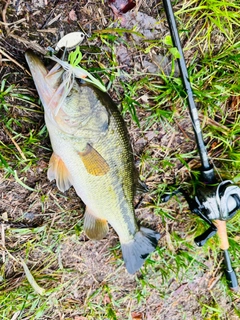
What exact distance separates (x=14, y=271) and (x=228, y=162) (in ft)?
5.19

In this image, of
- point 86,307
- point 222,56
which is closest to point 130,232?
point 86,307

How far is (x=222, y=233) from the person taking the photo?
2.55m

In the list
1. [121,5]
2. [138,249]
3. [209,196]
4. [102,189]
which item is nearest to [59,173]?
[102,189]

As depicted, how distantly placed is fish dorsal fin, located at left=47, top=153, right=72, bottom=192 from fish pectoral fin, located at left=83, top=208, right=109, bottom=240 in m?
0.23

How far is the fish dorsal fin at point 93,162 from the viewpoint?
2.03m

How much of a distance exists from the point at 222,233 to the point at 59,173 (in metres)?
1.13

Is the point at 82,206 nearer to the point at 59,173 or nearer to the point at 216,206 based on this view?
the point at 59,173

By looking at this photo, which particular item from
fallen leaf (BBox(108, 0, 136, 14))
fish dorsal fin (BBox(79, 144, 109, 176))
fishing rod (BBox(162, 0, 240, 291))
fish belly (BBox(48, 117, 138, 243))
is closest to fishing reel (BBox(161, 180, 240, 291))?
fishing rod (BBox(162, 0, 240, 291))

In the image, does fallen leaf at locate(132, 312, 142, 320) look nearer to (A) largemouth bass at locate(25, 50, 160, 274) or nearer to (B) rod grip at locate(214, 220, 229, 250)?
(A) largemouth bass at locate(25, 50, 160, 274)

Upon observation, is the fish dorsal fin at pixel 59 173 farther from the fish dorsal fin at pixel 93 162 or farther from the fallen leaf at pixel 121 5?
the fallen leaf at pixel 121 5

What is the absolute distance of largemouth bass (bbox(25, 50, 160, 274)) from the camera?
1931mm

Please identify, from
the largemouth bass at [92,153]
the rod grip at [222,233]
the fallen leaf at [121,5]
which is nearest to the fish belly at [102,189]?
the largemouth bass at [92,153]

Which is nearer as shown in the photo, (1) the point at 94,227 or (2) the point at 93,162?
(2) the point at 93,162

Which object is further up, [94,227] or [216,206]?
[94,227]
